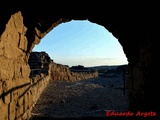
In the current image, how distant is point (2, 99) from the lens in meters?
2.80

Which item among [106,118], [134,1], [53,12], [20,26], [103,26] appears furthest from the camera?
[106,118]

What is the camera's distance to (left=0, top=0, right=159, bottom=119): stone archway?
9.55 ft

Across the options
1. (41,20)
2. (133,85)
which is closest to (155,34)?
(133,85)

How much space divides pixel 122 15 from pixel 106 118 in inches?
90.5

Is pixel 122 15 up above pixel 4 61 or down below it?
Answer: above

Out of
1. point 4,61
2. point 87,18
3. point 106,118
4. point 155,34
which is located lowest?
point 106,118

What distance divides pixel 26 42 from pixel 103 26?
61.6 inches

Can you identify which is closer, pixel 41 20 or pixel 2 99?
pixel 2 99

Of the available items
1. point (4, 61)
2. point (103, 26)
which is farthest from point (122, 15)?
point (4, 61)

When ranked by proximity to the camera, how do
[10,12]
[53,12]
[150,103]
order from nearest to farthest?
[10,12], [150,103], [53,12]

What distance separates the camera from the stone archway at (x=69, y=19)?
2.91 metres

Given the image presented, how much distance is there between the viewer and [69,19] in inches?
173

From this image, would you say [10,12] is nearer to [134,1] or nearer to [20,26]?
[20,26]

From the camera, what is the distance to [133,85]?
4.16 m
